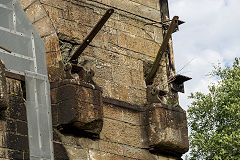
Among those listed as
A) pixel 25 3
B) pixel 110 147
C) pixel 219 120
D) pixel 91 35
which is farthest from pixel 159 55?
pixel 219 120

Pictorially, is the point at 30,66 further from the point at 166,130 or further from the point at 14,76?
the point at 166,130

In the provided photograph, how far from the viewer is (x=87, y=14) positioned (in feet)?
33.0

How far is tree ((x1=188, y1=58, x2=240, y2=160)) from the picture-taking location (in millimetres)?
18594

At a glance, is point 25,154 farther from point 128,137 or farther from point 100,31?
point 100,31

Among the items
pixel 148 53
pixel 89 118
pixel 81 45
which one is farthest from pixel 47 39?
pixel 148 53

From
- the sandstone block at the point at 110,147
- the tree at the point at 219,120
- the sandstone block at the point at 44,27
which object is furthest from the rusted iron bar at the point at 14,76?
the tree at the point at 219,120

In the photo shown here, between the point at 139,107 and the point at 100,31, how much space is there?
1.20 m

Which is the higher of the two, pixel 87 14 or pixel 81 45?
pixel 87 14

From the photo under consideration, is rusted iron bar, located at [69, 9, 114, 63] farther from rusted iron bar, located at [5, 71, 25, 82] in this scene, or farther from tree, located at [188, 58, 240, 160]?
tree, located at [188, 58, 240, 160]

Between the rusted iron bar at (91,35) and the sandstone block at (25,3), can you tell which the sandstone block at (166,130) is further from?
the sandstone block at (25,3)

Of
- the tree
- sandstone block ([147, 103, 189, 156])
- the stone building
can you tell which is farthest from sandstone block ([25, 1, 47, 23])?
the tree

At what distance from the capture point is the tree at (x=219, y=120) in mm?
18594

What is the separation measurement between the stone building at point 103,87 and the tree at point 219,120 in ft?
26.0

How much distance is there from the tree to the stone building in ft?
26.0
